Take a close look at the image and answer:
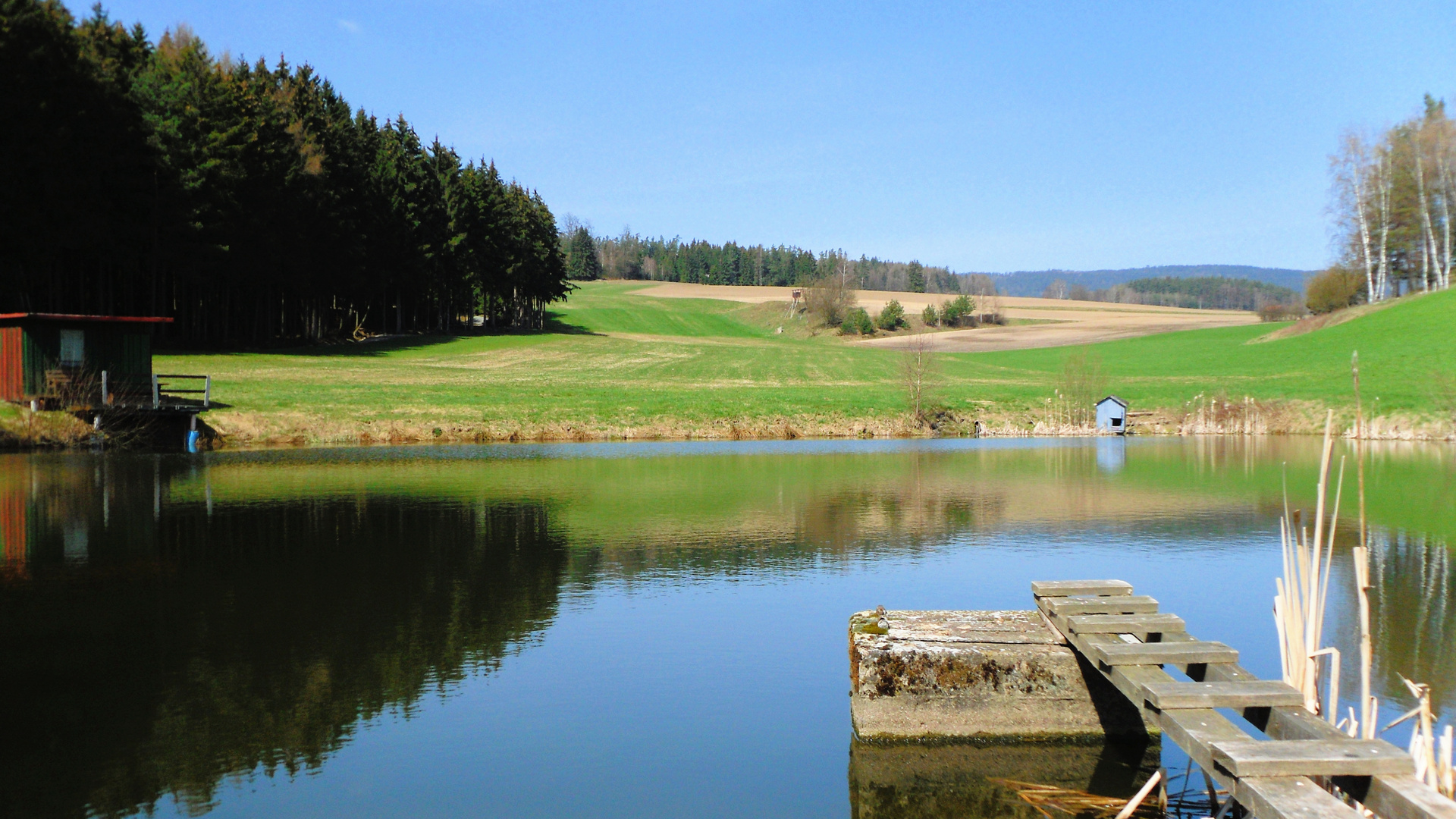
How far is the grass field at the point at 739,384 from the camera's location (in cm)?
3984

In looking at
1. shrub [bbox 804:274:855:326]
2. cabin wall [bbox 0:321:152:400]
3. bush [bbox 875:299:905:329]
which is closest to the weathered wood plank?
cabin wall [bbox 0:321:152:400]

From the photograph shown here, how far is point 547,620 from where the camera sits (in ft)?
37.8

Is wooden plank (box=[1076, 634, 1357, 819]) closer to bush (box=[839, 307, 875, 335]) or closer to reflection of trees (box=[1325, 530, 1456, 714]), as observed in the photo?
reflection of trees (box=[1325, 530, 1456, 714])

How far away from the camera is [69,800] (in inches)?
264

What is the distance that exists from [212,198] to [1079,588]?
5655 cm

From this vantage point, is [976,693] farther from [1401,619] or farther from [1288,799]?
[1401,619]

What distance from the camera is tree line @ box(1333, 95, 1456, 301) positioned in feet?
218

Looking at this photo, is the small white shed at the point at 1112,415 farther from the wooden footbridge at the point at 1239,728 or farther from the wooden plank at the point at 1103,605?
the wooden footbridge at the point at 1239,728

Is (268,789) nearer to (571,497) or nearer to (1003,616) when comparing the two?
(1003,616)

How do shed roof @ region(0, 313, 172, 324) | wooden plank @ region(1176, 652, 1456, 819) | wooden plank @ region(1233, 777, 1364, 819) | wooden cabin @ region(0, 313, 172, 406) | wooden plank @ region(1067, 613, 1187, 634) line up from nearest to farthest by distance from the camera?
wooden plank @ region(1176, 652, 1456, 819)
wooden plank @ region(1233, 777, 1364, 819)
wooden plank @ region(1067, 613, 1187, 634)
shed roof @ region(0, 313, 172, 324)
wooden cabin @ region(0, 313, 172, 406)

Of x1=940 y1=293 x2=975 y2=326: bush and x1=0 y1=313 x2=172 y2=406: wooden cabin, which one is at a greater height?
x1=940 y1=293 x2=975 y2=326: bush

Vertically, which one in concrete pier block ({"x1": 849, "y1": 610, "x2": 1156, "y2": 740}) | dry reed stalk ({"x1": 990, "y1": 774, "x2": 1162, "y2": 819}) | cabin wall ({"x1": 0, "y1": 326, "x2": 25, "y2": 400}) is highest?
cabin wall ({"x1": 0, "y1": 326, "x2": 25, "y2": 400})

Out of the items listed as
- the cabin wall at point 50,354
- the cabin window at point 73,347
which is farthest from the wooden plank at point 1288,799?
the cabin window at point 73,347

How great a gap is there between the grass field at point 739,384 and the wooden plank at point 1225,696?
34.6 meters
